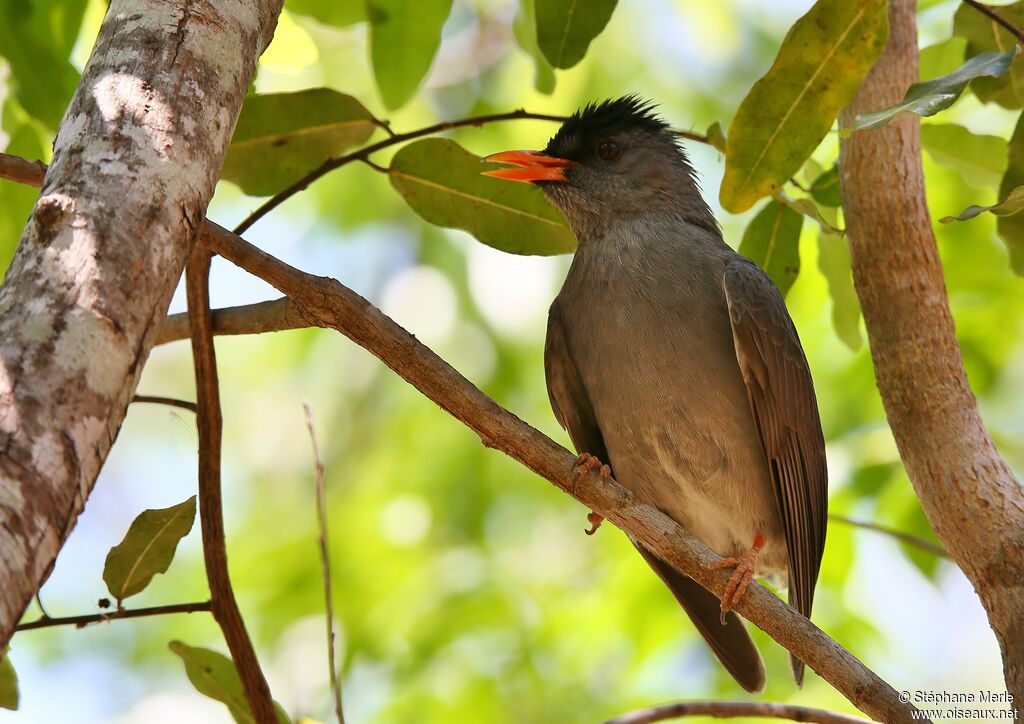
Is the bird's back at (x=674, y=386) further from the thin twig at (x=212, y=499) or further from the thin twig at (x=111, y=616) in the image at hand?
the thin twig at (x=111, y=616)

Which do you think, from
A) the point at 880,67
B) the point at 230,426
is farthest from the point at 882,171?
the point at 230,426

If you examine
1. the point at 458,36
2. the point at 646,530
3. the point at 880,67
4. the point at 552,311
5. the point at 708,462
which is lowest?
the point at 646,530

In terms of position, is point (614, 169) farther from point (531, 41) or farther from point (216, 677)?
point (216, 677)

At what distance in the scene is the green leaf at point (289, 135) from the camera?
3711 mm

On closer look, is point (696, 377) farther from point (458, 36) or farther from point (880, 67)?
point (458, 36)

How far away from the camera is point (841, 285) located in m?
4.14

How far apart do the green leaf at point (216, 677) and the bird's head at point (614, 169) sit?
7.65 feet

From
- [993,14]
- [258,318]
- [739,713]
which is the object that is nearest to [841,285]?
[993,14]

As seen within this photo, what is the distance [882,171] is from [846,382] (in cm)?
192

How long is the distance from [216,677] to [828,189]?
8.95 ft

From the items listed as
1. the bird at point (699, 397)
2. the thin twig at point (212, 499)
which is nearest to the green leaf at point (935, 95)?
the bird at point (699, 397)

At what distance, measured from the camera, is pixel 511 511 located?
6301 mm

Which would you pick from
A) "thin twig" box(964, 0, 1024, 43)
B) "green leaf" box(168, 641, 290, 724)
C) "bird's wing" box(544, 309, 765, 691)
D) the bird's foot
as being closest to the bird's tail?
"bird's wing" box(544, 309, 765, 691)

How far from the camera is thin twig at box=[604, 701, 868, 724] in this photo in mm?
3238
